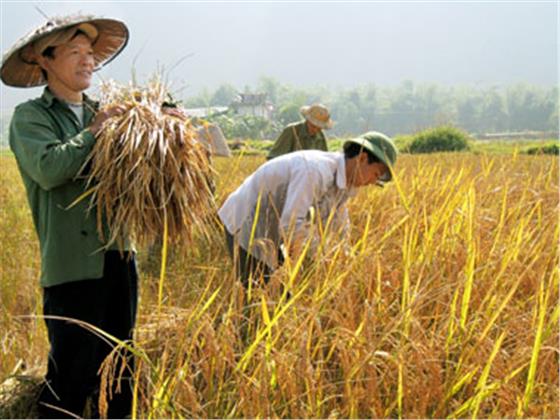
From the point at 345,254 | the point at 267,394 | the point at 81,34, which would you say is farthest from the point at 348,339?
the point at 81,34

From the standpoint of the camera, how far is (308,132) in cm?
461

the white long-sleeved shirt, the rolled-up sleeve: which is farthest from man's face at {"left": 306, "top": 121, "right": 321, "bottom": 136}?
the rolled-up sleeve

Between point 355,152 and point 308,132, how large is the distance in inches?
89.0

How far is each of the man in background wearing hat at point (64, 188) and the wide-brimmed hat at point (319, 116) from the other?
2.75 meters

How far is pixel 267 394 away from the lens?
53.9 inches

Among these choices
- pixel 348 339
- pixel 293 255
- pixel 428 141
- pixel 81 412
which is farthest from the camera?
pixel 428 141

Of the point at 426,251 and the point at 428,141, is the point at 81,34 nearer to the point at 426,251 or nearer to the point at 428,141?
the point at 426,251

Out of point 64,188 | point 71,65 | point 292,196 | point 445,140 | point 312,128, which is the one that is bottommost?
point 445,140

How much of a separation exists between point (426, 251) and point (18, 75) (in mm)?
1471

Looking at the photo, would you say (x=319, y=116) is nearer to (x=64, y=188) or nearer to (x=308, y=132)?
(x=308, y=132)

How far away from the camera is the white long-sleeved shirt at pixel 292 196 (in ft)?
7.45

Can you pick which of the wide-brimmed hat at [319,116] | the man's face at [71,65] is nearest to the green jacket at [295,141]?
the wide-brimmed hat at [319,116]

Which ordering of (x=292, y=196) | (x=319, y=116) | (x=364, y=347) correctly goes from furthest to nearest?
(x=319, y=116), (x=292, y=196), (x=364, y=347)

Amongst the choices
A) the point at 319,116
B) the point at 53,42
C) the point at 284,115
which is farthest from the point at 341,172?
the point at 284,115
